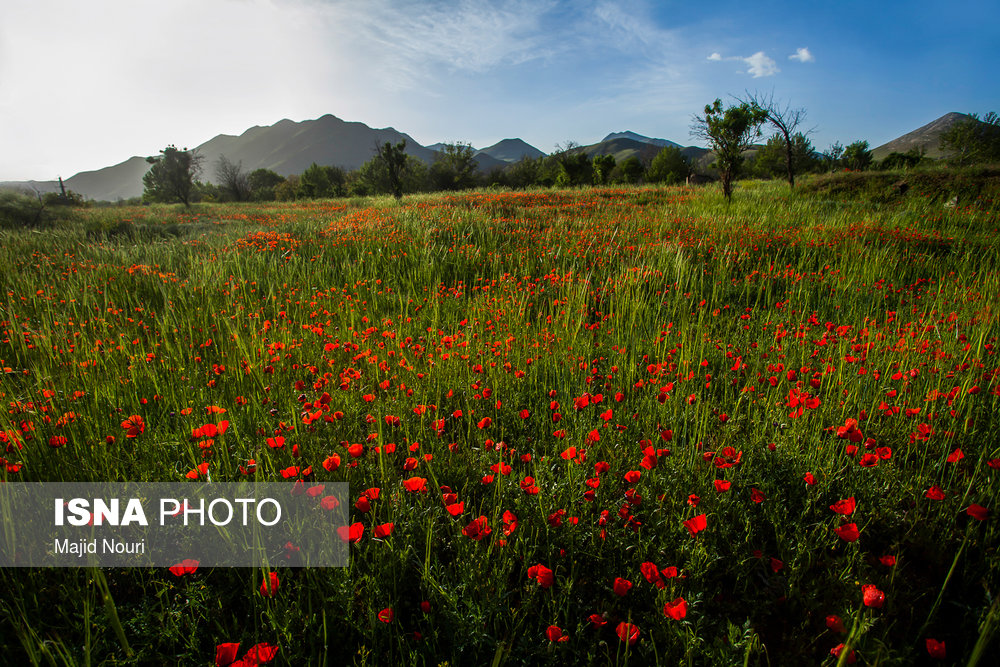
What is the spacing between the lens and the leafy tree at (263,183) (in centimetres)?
6669

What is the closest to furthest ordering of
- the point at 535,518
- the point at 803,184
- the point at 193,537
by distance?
1. the point at 193,537
2. the point at 535,518
3. the point at 803,184

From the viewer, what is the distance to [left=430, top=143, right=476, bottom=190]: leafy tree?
62.0 metres

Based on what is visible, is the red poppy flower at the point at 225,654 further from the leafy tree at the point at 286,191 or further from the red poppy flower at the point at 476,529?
the leafy tree at the point at 286,191

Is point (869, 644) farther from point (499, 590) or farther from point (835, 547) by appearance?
point (499, 590)

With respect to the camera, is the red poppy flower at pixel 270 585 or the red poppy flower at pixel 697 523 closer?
the red poppy flower at pixel 270 585

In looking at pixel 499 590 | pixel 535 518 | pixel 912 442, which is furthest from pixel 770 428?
pixel 499 590

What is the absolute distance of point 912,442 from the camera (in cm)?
202

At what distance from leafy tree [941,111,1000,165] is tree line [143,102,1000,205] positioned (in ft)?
0.17

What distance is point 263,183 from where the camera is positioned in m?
79.2

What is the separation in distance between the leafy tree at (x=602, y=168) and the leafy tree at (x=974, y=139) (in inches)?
1176

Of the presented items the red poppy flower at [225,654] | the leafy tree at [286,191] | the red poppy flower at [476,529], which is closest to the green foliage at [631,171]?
the leafy tree at [286,191]

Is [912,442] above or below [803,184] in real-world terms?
below

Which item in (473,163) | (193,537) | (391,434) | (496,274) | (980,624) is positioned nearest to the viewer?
(980,624)

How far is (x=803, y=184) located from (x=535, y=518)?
22152 millimetres
